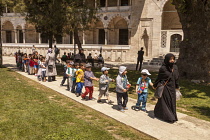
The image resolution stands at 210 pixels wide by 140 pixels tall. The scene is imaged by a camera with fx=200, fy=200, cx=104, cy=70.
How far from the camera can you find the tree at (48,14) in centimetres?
1314

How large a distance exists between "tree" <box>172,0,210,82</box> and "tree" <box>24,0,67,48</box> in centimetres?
718

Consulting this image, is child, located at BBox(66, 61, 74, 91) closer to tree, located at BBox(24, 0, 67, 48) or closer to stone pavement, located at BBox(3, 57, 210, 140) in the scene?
stone pavement, located at BBox(3, 57, 210, 140)

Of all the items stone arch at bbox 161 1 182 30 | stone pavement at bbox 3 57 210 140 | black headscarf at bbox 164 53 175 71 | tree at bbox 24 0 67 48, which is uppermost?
stone arch at bbox 161 1 182 30

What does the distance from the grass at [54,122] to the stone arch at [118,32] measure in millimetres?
21839

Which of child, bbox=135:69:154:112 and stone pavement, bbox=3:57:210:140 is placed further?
child, bbox=135:69:154:112

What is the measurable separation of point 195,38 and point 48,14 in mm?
9428

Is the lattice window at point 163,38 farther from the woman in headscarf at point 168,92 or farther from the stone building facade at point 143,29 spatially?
the woman in headscarf at point 168,92

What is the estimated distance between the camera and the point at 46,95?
794cm

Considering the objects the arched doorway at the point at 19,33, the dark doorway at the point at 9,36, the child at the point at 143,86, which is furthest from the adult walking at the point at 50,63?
the dark doorway at the point at 9,36

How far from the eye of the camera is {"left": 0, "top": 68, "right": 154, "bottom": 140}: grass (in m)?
4.41

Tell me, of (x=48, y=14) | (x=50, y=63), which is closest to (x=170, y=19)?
(x=48, y=14)

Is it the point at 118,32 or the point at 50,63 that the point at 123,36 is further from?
the point at 50,63

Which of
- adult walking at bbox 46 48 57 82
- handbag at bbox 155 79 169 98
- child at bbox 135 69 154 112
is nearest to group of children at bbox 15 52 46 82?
adult walking at bbox 46 48 57 82

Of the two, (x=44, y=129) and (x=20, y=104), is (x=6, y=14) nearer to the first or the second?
(x=20, y=104)
